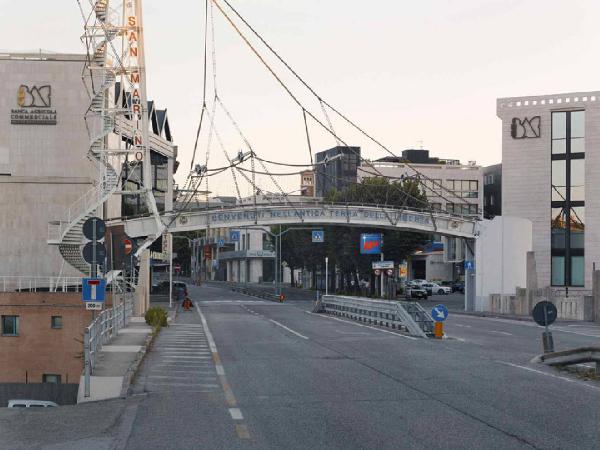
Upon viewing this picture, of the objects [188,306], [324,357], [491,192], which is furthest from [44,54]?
[491,192]

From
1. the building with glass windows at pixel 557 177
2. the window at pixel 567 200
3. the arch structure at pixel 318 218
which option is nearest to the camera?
the arch structure at pixel 318 218

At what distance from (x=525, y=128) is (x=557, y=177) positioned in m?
4.72

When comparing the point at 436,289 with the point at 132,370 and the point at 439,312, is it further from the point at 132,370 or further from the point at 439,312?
the point at 132,370

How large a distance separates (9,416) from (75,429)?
193 cm

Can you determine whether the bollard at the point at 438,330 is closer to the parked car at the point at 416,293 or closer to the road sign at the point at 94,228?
the road sign at the point at 94,228

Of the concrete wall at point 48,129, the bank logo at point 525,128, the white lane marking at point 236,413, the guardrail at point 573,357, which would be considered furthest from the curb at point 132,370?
the bank logo at point 525,128

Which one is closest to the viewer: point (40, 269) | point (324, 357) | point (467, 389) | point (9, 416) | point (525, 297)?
point (9, 416)

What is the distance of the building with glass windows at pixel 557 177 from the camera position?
70000 mm

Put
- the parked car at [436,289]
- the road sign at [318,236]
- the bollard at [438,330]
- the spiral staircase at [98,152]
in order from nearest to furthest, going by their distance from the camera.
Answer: the bollard at [438,330], the spiral staircase at [98,152], the road sign at [318,236], the parked car at [436,289]

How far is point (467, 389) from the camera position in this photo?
16.1 meters

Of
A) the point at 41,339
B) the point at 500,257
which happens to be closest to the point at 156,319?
the point at 41,339

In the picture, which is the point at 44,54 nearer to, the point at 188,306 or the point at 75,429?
the point at 188,306

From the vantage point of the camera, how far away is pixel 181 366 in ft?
67.9

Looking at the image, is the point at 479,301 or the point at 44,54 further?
the point at 44,54
